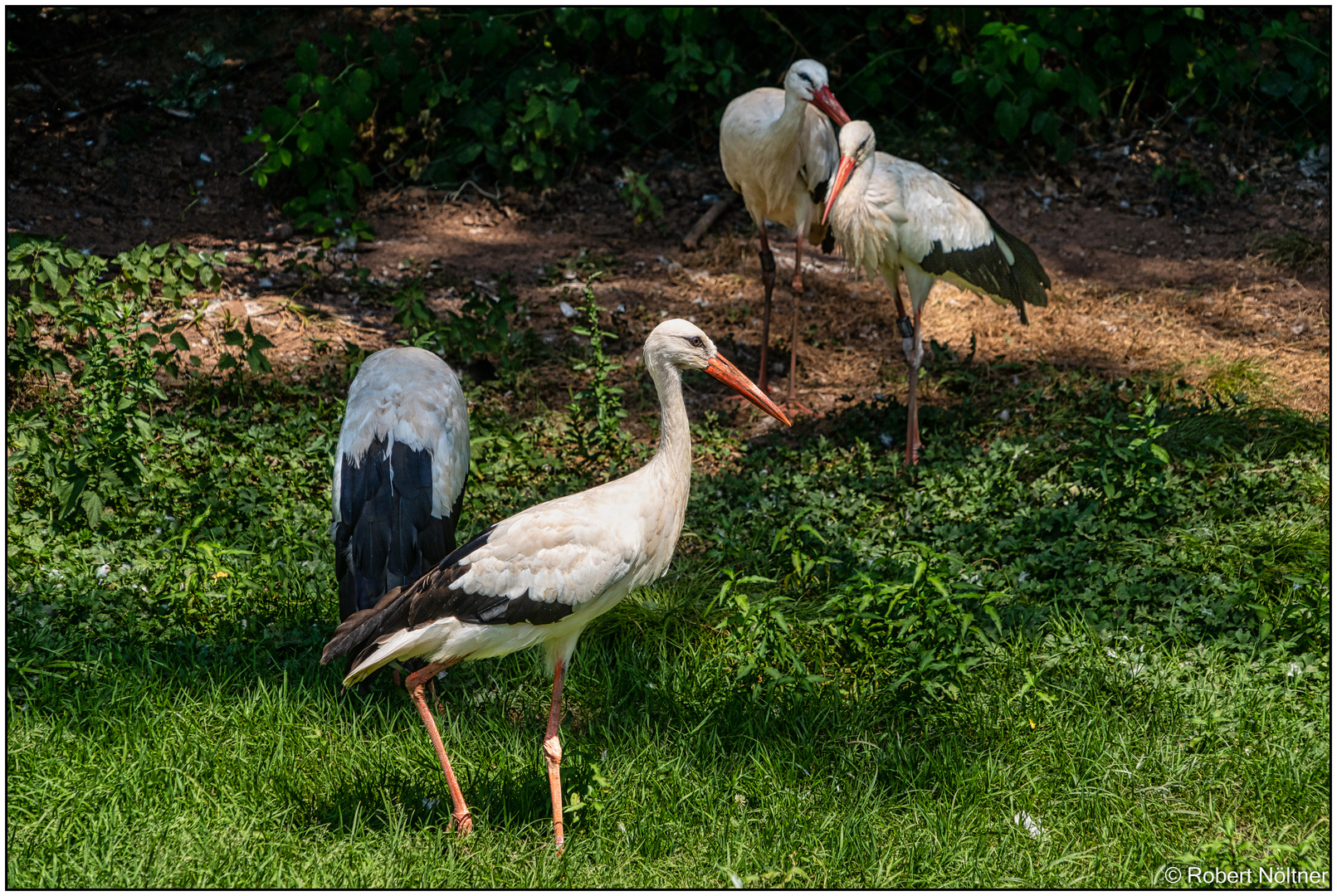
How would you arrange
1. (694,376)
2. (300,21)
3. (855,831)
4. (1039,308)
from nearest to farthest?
(855,831) < (694,376) < (1039,308) < (300,21)

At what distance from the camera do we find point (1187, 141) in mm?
7434

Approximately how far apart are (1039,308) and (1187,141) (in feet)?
7.53

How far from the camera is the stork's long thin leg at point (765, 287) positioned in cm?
570


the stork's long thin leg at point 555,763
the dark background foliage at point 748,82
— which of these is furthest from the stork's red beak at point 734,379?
the dark background foliage at point 748,82

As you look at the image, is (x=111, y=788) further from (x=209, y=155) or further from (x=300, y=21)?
(x=300, y=21)

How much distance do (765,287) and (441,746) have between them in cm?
349

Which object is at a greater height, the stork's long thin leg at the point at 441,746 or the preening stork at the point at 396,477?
the preening stork at the point at 396,477

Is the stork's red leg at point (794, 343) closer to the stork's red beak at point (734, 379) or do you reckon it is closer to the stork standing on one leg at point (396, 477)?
the stork standing on one leg at point (396, 477)

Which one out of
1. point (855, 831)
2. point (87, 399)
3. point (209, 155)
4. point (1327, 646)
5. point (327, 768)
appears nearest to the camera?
point (855, 831)

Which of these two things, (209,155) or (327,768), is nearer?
(327,768)

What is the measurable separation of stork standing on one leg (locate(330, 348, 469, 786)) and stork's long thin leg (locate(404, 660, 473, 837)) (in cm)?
34

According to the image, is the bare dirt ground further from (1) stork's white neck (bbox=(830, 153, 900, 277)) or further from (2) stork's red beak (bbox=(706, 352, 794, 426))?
(2) stork's red beak (bbox=(706, 352, 794, 426))

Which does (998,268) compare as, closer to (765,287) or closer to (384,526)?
(765,287)

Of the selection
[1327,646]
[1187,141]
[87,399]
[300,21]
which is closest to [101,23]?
[300,21]
